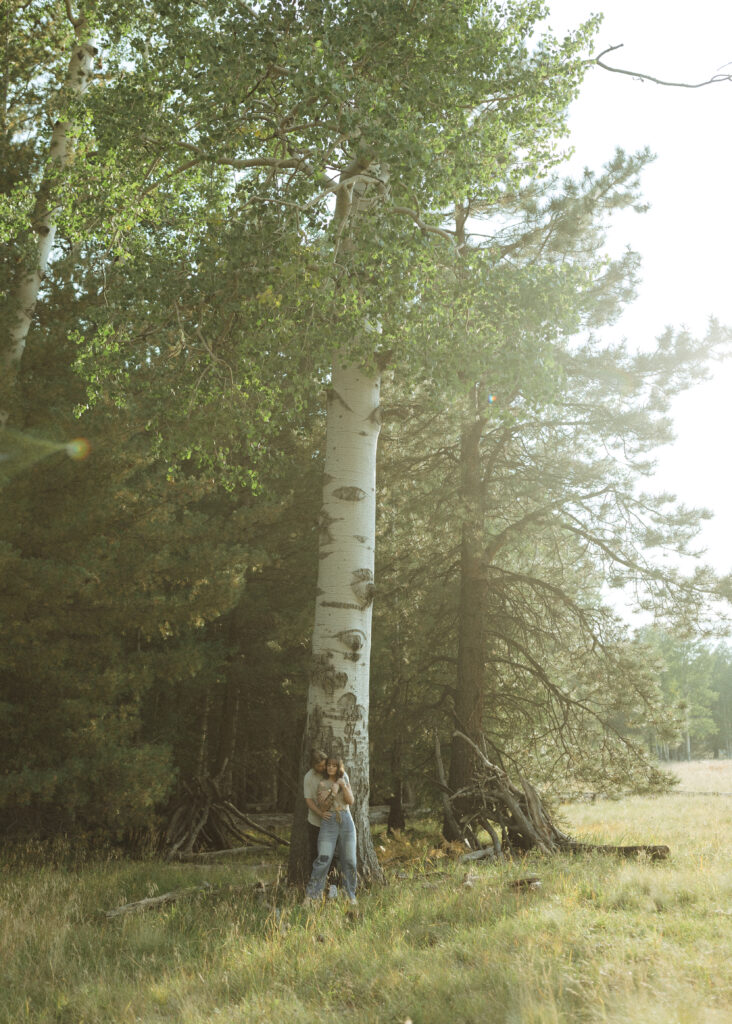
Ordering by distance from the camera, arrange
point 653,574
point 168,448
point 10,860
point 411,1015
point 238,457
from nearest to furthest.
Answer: point 411,1015
point 168,448
point 10,860
point 653,574
point 238,457

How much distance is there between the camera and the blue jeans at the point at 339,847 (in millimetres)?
6789

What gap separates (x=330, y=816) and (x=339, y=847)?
0.35m

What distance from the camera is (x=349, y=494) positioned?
773 cm

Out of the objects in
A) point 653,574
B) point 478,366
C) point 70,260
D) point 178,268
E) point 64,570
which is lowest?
point 64,570

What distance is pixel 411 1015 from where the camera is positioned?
3877mm

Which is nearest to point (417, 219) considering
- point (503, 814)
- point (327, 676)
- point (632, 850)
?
point (327, 676)

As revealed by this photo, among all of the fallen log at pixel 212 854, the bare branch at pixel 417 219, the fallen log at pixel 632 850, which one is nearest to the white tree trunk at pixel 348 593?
the bare branch at pixel 417 219

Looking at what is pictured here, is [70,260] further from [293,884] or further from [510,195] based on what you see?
[293,884]

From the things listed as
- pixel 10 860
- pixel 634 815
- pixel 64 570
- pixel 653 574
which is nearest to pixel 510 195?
pixel 653 574

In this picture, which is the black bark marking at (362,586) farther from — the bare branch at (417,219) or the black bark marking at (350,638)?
the bare branch at (417,219)

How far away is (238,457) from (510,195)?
270 inches

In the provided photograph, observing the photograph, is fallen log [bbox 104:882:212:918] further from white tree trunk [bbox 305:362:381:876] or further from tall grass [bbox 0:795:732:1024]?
white tree trunk [bbox 305:362:381:876]

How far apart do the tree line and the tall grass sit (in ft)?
5.52

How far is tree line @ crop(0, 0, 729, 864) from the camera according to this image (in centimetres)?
697
